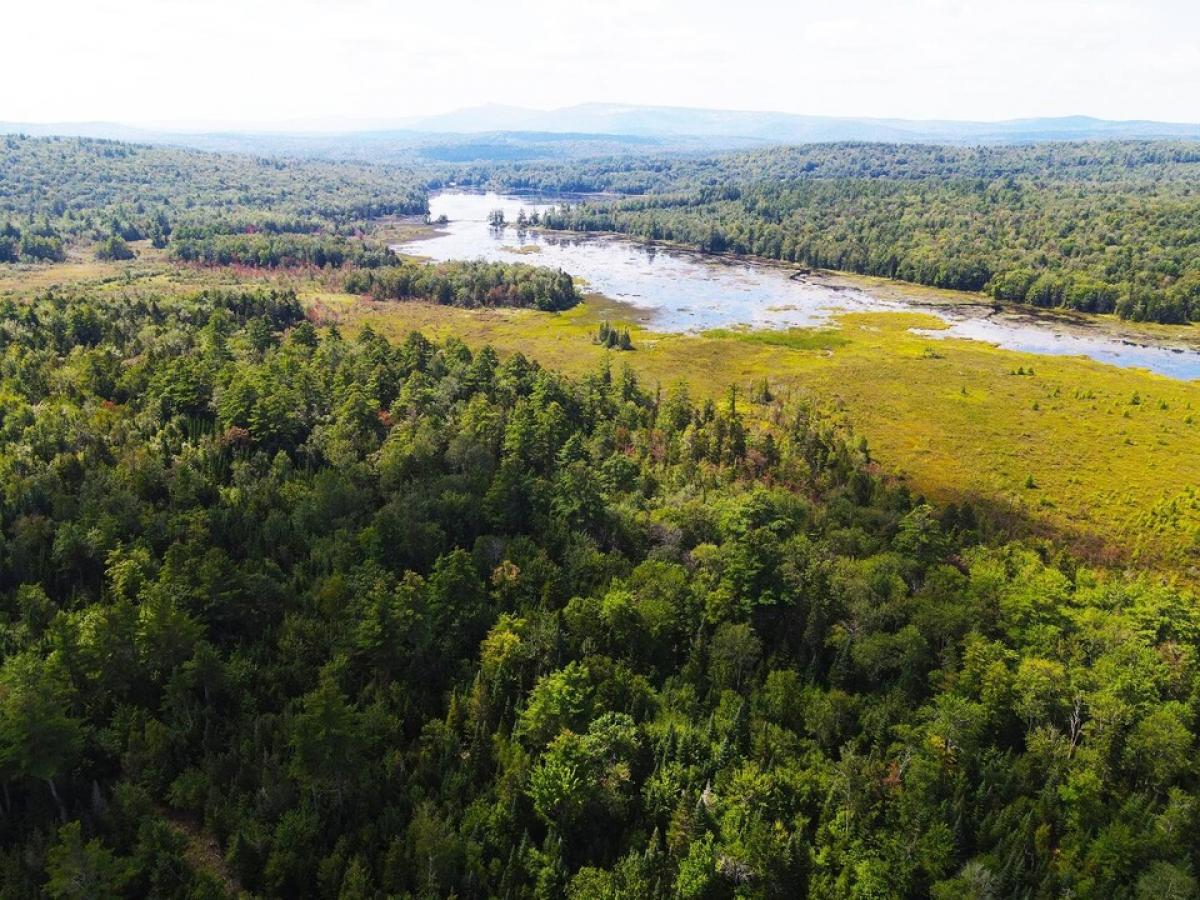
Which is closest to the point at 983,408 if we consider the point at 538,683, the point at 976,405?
the point at 976,405

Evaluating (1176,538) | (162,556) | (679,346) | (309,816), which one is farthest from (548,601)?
(679,346)

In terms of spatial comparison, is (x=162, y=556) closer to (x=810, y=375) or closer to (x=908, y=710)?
(x=908, y=710)

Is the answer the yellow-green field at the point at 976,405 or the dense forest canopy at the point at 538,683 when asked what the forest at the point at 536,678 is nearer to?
the dense forest canopy at the point at 538,683

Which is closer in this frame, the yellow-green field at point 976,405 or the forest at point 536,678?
the forest at point 536,678

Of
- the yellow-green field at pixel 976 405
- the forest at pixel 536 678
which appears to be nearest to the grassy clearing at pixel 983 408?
the yellow-green field at pixel 976 405

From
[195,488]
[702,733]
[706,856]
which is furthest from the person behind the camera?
[195,488]
